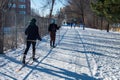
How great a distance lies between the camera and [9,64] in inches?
486

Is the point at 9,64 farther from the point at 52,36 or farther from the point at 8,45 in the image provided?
the point at 52,36

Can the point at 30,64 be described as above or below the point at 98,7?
below

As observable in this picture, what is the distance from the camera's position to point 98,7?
33.3m

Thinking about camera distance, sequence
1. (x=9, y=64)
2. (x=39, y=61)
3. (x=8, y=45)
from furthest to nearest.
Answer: (x=8, y=45)
(x=39, y=61)
(x=9, y=64)

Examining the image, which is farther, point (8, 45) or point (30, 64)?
point (8, 45)

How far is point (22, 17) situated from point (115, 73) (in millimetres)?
11714

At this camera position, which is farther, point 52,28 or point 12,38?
point 52,28

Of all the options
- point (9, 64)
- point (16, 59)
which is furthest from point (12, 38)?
point (9, 64)

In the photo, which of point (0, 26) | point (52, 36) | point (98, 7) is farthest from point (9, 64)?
point (98, 7)

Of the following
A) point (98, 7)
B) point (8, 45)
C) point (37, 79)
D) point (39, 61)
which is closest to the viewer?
point (37, 79)

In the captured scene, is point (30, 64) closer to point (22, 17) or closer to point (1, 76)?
point (1, 76)

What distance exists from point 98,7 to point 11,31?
54.7ft

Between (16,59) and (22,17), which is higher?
(22,17)

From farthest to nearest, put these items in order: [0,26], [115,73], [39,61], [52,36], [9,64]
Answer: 1. [52,36]
2. [0,26]
3. [39,61]
4. [9,64]
5. [115,73]
